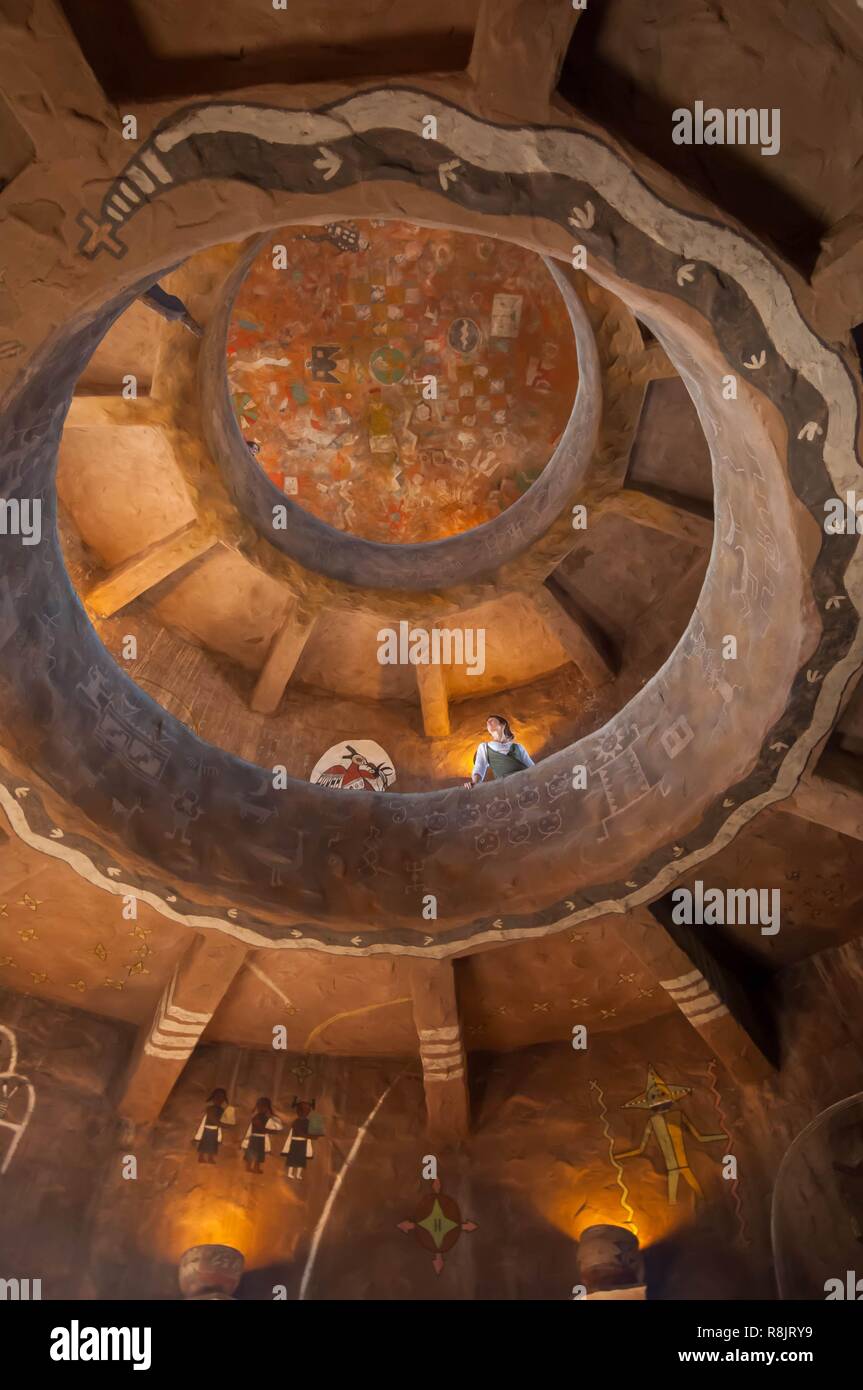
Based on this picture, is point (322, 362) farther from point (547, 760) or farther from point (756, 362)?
point (756, 362)

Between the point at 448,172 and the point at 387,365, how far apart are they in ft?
33.7

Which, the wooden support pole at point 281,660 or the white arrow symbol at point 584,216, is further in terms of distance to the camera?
the wooden support pole at point 281,660

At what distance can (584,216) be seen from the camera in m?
5.00

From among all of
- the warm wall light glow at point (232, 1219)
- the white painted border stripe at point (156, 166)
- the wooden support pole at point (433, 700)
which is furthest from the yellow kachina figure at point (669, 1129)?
the white painted border stripe at point (156, 166)

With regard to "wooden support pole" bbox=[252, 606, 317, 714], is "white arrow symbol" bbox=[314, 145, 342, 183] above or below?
below

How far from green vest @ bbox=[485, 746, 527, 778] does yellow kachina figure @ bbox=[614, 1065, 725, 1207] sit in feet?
9.16

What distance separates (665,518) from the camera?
35.6 feet

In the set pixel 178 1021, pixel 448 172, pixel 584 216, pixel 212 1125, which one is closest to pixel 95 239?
pixel 448 172

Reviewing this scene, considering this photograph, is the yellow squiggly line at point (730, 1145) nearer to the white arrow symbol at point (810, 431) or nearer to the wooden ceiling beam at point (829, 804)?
the wooden ceiling beam at point (829, 804)

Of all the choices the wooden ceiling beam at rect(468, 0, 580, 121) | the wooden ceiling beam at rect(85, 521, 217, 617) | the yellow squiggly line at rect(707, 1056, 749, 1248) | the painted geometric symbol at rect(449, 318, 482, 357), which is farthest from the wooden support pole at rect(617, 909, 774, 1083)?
the painted geometric symbol at rect(449, 318, 482, 357)

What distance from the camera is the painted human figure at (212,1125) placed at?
8.67 metres

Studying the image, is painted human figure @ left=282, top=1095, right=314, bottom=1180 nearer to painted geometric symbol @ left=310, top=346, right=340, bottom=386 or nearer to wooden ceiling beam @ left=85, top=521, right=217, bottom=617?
wooden ceiling beam @ left=85, top=521, right=217, bottom=617

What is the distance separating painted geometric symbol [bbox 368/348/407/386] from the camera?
48.9 feet

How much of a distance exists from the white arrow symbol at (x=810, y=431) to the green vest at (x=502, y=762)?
4.93 m
